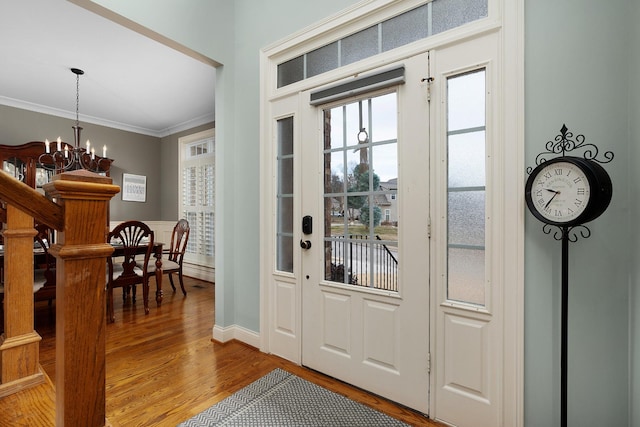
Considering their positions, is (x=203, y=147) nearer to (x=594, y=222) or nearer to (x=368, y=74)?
(x=368, y=74)

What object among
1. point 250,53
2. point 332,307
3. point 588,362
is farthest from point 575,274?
point 250,53

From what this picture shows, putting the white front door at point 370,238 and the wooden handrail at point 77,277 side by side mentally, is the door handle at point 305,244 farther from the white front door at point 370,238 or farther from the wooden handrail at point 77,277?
the wooden handrail at point 77,277

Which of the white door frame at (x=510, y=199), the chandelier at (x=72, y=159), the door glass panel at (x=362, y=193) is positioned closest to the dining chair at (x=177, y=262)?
the chandelier at (x=72, y=159)

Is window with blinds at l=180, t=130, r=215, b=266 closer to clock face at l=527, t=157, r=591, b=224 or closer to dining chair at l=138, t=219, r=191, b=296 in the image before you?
dining chair at l=138, t=219, r=191, b=296

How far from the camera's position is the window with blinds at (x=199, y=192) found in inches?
201

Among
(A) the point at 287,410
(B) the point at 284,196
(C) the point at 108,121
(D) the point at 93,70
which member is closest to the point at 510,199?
(B) the point at 284,196

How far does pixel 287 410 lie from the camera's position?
1.76m

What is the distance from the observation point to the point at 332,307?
212 cm

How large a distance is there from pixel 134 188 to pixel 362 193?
5.23 m

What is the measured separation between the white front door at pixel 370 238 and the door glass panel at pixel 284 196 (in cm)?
16

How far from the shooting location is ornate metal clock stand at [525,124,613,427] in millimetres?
1177

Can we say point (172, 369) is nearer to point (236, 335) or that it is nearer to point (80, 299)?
point (236, 335)

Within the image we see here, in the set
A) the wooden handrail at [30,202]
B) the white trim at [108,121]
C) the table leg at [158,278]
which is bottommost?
the table leg at [158,278]

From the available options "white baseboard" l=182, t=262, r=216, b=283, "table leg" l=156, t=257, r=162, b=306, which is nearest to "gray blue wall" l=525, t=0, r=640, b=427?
"table leg" l=156, t=257, r=162, b=306
